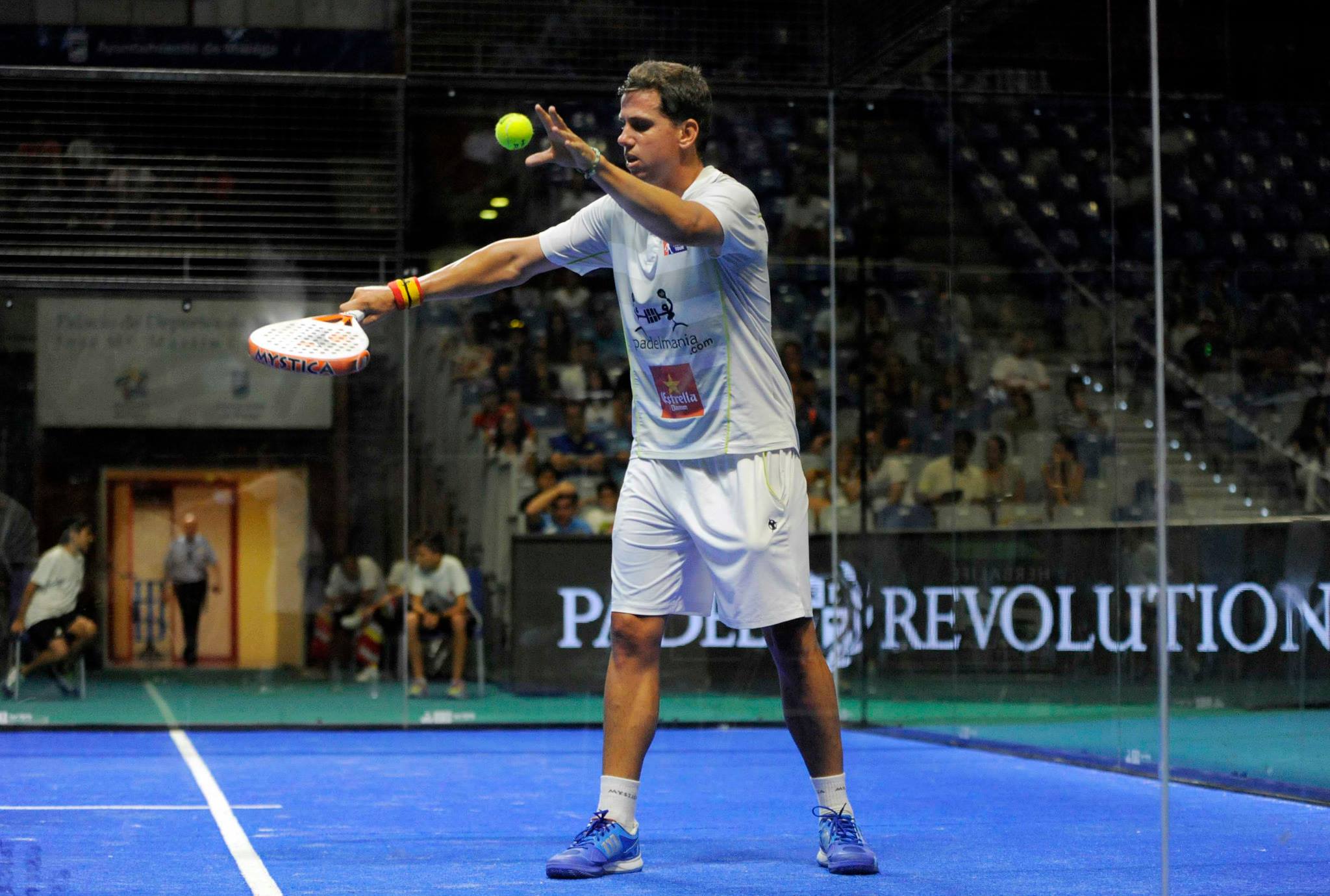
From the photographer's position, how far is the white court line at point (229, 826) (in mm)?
3330

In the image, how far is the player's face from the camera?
Answer: 3654 millimetres

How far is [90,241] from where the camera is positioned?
7805 mm

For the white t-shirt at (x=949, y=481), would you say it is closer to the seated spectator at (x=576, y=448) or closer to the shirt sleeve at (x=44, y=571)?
the seated spectator at (x=576, y=448)

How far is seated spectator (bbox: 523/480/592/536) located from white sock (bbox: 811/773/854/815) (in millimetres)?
4439

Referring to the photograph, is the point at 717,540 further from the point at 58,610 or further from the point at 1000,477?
the point at 58,610

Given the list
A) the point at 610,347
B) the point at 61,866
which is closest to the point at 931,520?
the point at 610,347

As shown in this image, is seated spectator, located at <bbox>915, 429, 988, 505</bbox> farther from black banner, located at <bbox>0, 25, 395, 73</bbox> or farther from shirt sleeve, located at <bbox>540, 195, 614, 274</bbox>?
shirt sleeve, located at <bbox>540, 195, 614, 274</bbox>

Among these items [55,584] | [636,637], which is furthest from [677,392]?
[55,584]

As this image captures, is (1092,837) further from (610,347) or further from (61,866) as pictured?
(610,347)

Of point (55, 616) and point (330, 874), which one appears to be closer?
point (330, 874)

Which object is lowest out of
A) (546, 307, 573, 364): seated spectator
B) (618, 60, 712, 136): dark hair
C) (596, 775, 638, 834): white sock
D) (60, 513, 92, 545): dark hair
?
(596, 775, 638, 834): white sock

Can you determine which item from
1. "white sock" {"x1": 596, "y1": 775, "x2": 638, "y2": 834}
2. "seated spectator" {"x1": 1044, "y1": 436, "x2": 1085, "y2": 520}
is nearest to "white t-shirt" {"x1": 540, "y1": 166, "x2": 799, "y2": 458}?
"white sock" {"x1": 596, "y1": 775, "x2": 638, "y2": 834}

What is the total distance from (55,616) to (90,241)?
1723 millimetres

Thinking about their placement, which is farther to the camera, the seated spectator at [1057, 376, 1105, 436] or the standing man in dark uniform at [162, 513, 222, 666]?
the standing man in dark uniform at [162, 513, 222, 666]
